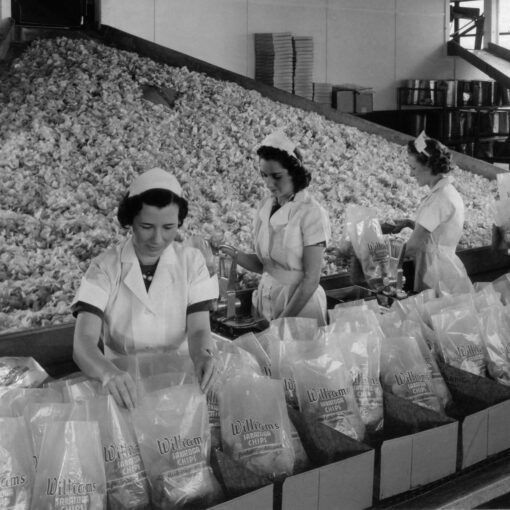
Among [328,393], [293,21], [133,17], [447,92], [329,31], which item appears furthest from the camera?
[447,92]

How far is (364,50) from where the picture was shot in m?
9.30

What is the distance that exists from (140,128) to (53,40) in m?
1.76

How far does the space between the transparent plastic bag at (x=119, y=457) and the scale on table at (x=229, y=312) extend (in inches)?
48.6

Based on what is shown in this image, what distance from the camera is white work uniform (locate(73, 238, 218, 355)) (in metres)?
1.86

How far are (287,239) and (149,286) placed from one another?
860 millimetres

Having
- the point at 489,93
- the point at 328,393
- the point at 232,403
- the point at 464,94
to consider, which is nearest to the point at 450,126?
the point at 464,94

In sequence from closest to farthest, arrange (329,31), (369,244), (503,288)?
(503,288) → (369,244) → (329,31)

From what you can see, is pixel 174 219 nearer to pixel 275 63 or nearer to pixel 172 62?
pixel 172 62

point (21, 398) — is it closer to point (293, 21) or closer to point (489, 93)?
point (293, 21)

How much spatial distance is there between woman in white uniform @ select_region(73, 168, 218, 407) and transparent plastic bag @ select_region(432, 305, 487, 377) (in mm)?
579

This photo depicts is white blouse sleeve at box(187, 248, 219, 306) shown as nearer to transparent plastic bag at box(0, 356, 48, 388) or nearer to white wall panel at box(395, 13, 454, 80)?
transparent plastic bag at box(0, 356, 48, 388)

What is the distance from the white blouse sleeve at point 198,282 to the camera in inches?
74.7

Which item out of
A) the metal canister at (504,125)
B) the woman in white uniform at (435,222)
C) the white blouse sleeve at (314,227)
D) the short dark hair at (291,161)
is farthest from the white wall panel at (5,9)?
the metal canister at (504,125)

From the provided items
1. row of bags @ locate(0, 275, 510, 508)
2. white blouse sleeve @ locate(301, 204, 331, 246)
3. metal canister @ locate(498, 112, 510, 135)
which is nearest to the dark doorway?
white blouse sleeve @ locate(301, 204, 331, 246)
